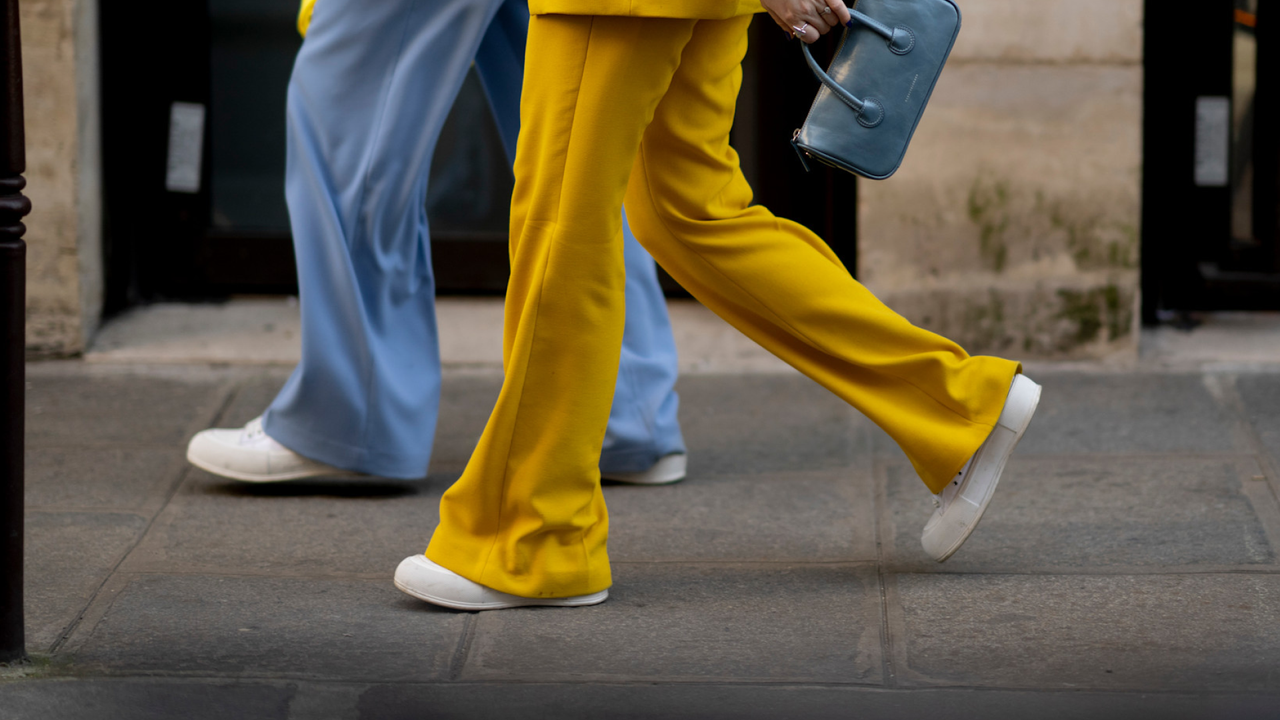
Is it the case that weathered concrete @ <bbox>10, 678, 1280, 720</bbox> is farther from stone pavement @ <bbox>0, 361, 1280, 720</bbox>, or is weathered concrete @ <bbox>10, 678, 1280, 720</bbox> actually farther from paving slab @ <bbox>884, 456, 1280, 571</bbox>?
paving slab @ <bbox>884, 456, 1280, 571</bbox>

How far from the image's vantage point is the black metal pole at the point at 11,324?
6.73 ft

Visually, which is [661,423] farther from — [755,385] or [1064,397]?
[1064,397]

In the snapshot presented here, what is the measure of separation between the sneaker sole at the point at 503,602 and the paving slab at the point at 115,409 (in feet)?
4.30

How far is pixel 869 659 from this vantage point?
7.52 feet

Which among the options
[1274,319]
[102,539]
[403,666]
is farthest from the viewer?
[1274,319]

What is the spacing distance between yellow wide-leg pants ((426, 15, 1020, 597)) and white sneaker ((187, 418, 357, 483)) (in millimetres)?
758

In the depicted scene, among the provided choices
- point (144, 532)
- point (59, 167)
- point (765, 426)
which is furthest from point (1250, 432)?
point (59, 167)

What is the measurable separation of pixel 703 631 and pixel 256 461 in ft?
3.83

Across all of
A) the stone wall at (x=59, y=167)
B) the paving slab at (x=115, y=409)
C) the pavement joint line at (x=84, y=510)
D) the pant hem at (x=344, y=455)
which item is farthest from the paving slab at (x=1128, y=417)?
the stone wall at (x=59, y=167)

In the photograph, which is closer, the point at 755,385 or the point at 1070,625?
the point at 1070,625

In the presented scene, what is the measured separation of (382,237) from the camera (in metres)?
3.07

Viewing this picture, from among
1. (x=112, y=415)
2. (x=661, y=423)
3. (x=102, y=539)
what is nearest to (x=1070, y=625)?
(x=661, y=423)

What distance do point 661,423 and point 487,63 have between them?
0.84 meters

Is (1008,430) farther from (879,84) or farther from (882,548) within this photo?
(879,84)
